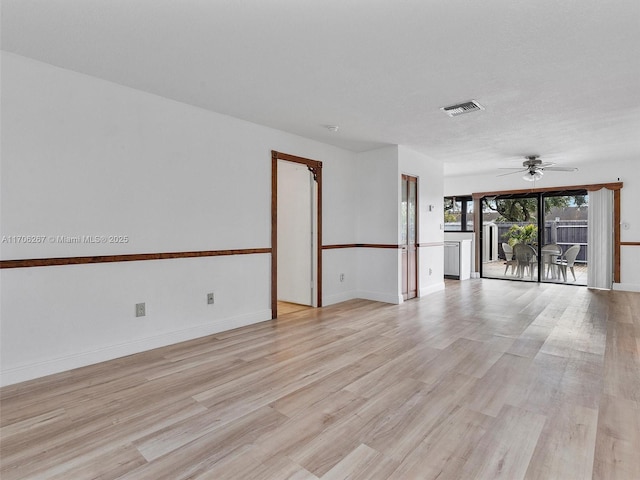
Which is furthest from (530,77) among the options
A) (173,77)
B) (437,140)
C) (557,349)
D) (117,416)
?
(117,416)

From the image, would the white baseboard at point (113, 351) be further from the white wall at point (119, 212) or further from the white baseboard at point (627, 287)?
the white baseboard at point (627, 287)

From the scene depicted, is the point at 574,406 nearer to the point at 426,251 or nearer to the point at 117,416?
the point at 117,416

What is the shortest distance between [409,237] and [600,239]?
4.10 m

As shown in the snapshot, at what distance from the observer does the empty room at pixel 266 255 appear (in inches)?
74.4

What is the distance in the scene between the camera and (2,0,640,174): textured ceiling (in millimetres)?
2053

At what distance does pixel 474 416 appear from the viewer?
2.11 m

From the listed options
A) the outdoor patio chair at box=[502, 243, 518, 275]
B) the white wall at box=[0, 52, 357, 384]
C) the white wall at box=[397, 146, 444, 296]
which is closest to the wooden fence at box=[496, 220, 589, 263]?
the outdoor patio chair at box=[502, 243, 518, 275]

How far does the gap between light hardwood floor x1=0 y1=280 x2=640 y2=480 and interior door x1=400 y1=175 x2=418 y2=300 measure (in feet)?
6.25

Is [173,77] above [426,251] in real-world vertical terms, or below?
above

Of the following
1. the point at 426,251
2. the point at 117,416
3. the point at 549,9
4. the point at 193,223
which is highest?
the point at 549,9

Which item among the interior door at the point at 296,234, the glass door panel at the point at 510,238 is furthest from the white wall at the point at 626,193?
the interior door at the point at 296,234

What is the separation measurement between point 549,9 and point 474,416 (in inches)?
95.7

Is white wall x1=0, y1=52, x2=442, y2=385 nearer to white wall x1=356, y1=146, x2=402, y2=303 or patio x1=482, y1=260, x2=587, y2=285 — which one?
white wall x1=356, y1=146, x2=402, y2=303

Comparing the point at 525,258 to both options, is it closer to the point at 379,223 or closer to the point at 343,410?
the point at 379,223
